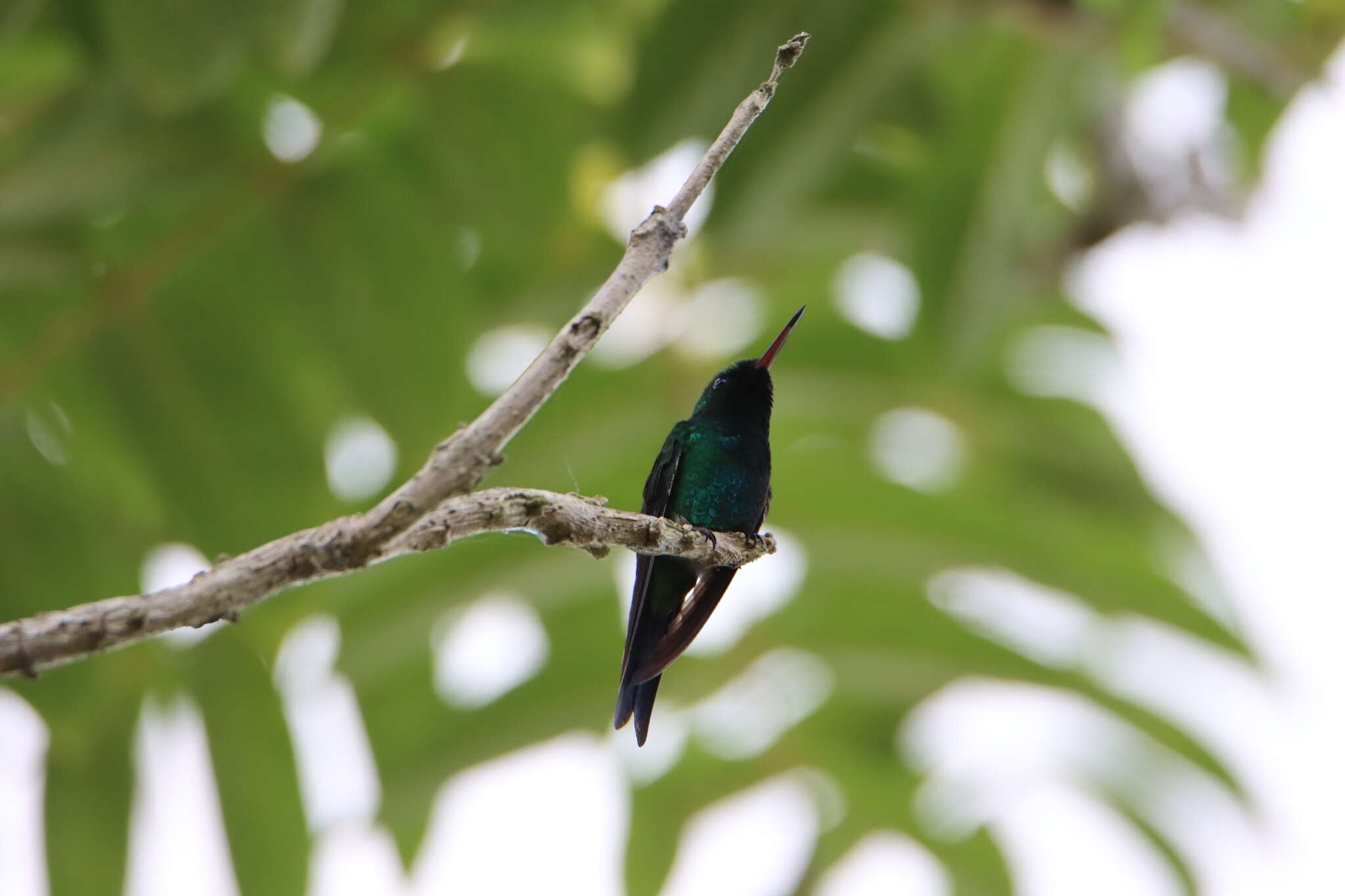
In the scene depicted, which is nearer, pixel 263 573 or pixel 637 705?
pixel 263 573

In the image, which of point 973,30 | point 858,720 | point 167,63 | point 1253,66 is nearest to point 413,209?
point 167,63

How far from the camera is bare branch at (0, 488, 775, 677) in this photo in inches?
36.8

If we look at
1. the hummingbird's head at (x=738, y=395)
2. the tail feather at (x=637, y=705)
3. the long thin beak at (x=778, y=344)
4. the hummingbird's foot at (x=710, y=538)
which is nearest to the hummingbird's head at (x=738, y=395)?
the hummingbird's head at (x=738, y=395)

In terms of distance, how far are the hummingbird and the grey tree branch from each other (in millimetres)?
425

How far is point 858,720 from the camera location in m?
3.71

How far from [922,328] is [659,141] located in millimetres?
868

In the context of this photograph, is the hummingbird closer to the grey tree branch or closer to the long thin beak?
the long thin beak

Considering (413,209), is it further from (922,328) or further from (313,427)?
(922,328)

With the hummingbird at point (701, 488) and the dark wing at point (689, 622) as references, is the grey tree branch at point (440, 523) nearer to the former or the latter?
the dark wing at point (689, 622)

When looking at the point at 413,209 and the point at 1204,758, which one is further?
Result: the point at 1204,758

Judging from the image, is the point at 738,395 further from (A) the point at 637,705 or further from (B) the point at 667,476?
(A) the point at 637,705

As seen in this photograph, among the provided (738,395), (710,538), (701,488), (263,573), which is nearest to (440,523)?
(263,573)

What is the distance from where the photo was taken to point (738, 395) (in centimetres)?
222

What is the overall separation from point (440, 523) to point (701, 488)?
1031mm
